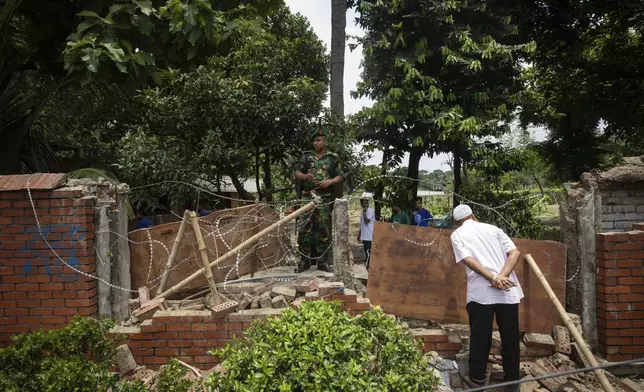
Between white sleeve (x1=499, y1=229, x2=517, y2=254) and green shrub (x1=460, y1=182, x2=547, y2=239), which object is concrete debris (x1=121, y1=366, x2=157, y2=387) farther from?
green shrub (x1=460, y1=182, x2=547, y2=239)

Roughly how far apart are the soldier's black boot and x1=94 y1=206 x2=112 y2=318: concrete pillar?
2.30 meters

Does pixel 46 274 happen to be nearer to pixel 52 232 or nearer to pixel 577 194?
pixel 52 232

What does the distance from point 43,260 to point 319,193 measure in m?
3.40

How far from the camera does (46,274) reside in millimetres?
4457

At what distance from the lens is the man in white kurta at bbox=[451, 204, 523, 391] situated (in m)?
3.99

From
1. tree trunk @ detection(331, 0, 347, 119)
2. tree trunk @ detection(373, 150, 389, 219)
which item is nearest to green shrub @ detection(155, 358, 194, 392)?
tree trunk @ detection(331, 0, 347, 119)

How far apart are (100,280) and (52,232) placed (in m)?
0.66

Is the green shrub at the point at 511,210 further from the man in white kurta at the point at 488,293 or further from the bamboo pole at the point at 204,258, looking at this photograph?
the bamboo pole at the point at 204,258

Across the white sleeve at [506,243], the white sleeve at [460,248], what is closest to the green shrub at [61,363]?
the white sleeve at [460,248]

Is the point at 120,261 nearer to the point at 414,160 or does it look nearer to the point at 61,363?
the point at 61,363

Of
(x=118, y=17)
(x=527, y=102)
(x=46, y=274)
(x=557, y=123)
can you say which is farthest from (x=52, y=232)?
(x=557, y=123)

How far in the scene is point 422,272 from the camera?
4.86 metres

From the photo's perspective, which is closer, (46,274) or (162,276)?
(46,274)

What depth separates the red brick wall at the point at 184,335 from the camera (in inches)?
178
